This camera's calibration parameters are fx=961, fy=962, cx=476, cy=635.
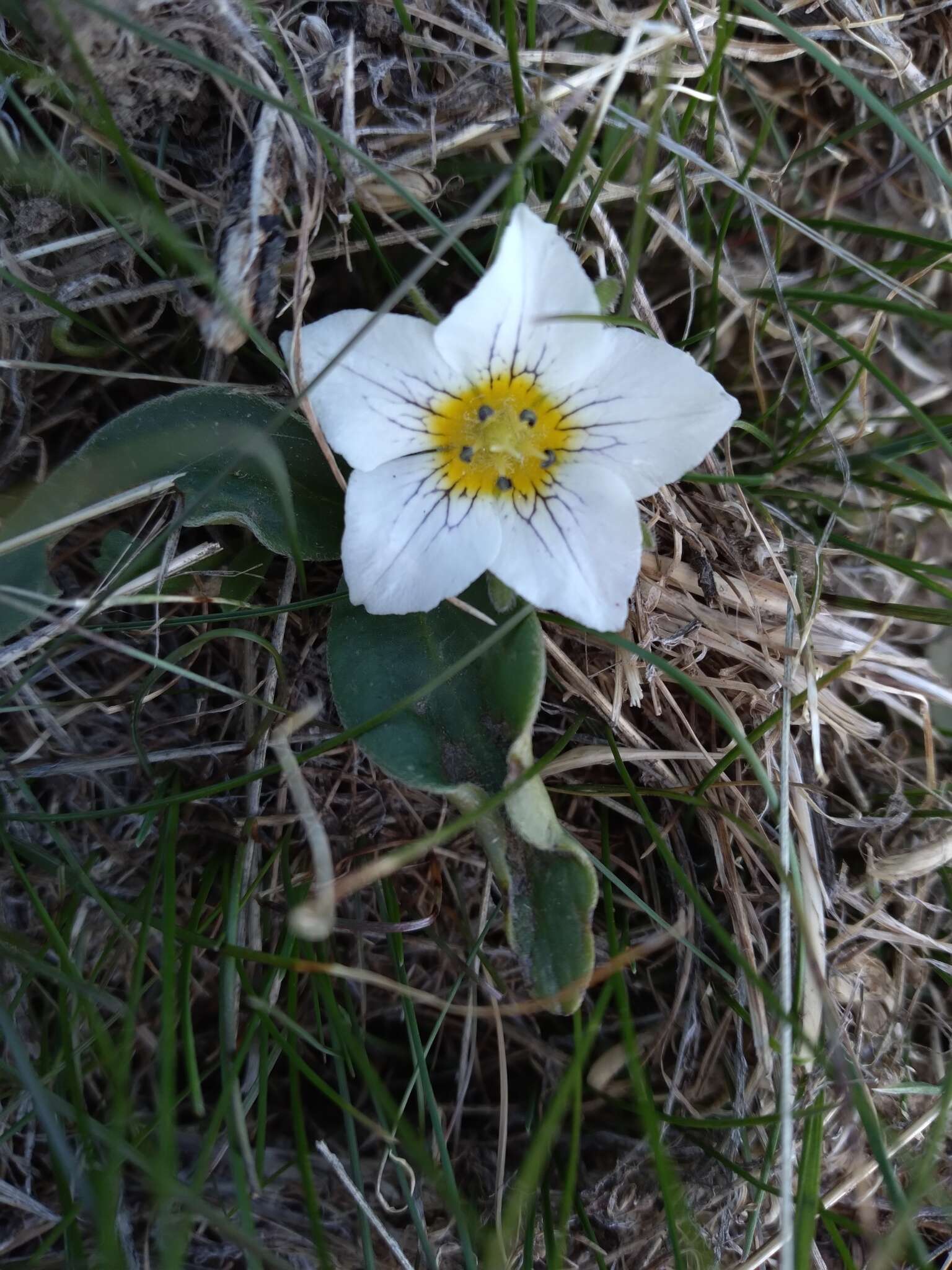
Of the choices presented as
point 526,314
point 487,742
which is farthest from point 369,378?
point 487,742

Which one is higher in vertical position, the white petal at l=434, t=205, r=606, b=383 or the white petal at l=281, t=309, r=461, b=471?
the white petal at l=434, t=205, r=606, b=383

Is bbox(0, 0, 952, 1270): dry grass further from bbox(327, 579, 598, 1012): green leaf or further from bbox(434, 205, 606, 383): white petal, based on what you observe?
bbox(434, 205, 606, 383): white petal

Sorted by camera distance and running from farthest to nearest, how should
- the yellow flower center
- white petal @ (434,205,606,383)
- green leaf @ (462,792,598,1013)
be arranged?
the yellow flower center
green leaf @ (462,792,598,1013)
white petal @ (434,205,606,383)

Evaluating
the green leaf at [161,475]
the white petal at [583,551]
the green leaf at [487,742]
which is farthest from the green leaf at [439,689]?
the green leaf at [161,475]

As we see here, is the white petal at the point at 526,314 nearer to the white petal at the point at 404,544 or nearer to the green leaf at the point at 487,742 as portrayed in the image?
the white petal at the point at 404,544

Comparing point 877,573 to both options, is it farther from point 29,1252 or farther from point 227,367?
point 29,1252

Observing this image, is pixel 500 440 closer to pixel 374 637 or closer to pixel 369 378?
pixel 369 378

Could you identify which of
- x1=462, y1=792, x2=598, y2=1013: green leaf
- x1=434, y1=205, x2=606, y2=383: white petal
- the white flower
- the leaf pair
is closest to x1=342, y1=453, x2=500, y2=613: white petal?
the white flower
